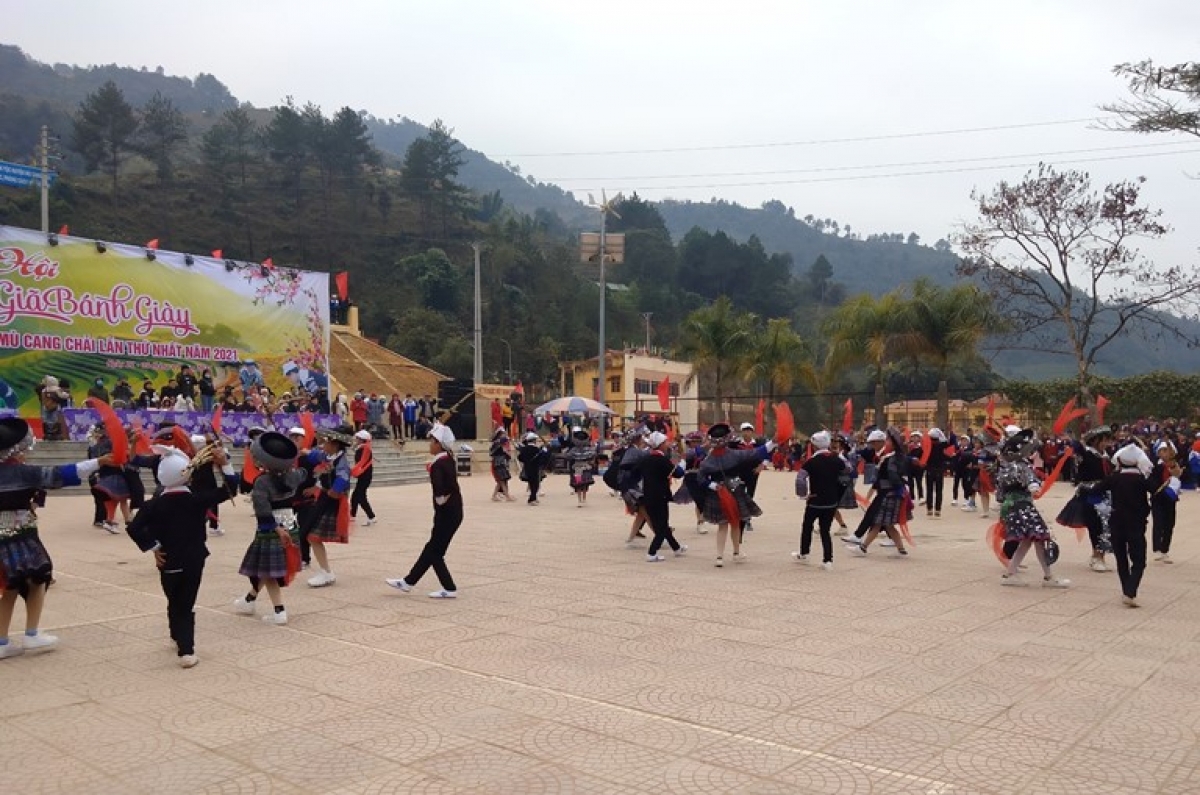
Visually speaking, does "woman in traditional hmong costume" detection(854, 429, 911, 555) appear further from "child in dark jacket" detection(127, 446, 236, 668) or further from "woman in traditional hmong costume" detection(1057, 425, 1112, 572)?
"child in dark jacket" detection(127, 446, 236, 668)

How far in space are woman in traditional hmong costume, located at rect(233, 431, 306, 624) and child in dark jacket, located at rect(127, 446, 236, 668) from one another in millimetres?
945

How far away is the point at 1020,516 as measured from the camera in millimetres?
10195

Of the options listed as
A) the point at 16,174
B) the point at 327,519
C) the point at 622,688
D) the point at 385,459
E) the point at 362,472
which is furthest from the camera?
the point at 16,174

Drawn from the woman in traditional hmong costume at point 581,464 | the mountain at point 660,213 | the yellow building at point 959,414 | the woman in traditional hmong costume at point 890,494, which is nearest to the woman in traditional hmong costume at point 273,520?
the woman in traditional hmong costume at point 890,494

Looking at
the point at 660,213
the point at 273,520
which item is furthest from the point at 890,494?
the point at 660,213

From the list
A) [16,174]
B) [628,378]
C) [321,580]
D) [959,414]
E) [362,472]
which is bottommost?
[321,580]

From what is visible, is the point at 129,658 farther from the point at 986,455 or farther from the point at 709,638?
the point at 986,455

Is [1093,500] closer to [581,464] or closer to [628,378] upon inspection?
[581,464]

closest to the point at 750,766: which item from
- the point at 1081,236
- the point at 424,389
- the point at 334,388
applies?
the point at 1081,236

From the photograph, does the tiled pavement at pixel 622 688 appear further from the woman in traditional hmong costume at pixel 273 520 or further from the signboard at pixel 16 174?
the signboard at pixel 16 174

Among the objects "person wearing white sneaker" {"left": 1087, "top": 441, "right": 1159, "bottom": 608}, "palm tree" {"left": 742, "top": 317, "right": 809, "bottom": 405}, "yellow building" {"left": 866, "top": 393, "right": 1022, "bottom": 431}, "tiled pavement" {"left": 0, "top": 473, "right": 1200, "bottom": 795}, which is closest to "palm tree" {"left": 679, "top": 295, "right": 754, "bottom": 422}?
"palm tree" {"left": 742, "top": 317, "right": 809, "bottom": 405}

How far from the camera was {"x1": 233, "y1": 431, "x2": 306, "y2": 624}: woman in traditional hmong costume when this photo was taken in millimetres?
8117

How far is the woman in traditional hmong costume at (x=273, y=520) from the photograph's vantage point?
8.12m

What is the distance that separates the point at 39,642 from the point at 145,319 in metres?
23.4
